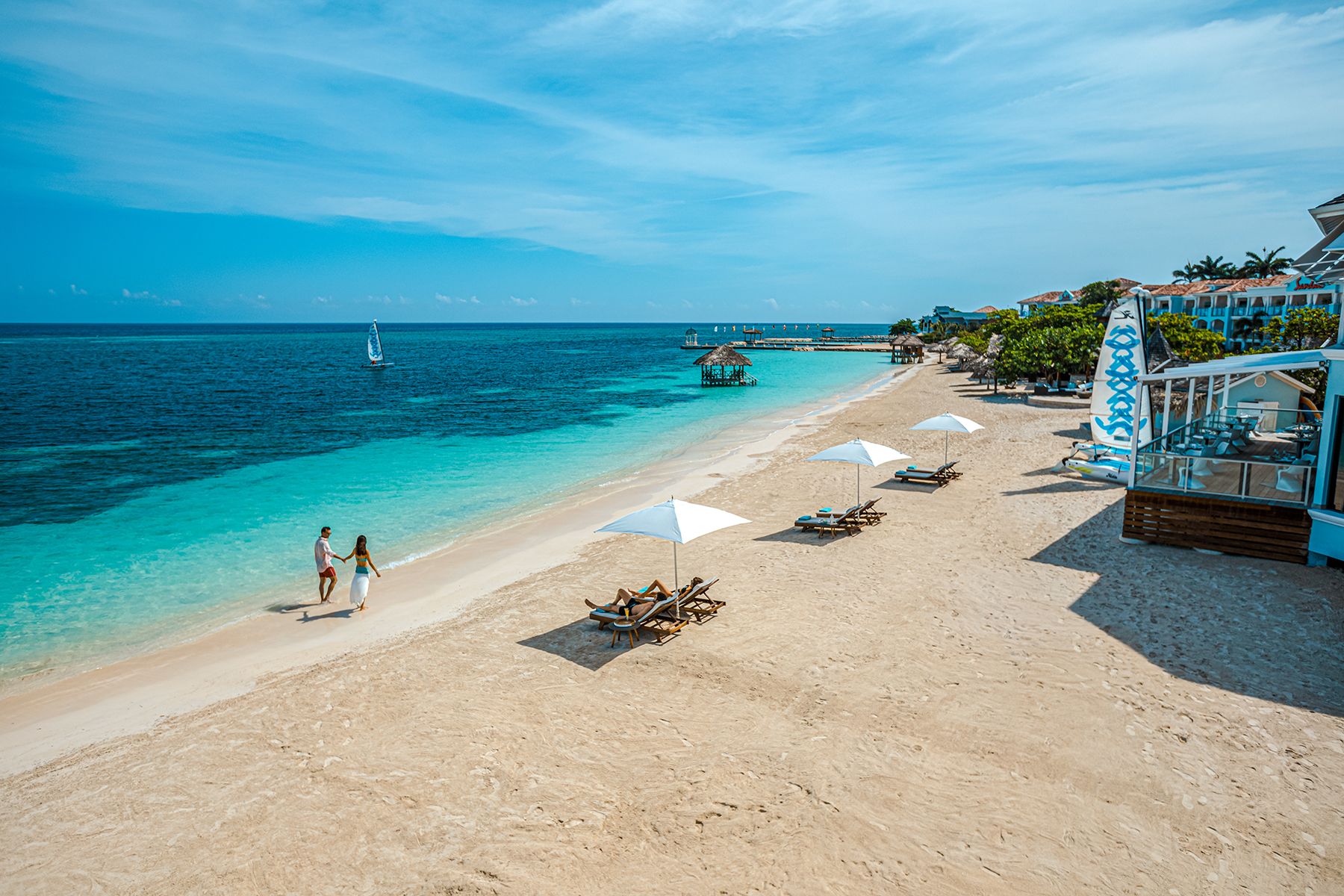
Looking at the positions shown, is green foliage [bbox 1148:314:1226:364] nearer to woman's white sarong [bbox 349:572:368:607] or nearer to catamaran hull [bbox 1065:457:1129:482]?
catamaran hull [bbox 1065:457:1129:482]

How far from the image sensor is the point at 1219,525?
11.2 metres

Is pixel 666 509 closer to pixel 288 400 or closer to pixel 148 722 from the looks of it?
pixel 148 722

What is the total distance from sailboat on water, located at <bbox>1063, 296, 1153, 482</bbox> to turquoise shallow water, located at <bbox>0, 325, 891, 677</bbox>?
1376cm

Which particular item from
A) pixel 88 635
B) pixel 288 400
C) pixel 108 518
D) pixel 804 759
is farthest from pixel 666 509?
pixel 288 400

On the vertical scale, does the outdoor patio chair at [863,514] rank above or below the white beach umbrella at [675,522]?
below

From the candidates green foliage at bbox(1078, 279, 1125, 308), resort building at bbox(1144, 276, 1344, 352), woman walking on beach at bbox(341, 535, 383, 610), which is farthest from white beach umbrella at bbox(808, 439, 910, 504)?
green foliage at bbox(1078, 279, 1125, 308)

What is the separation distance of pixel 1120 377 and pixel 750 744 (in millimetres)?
13074

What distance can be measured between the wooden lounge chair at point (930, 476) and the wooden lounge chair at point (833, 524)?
14.0 ft

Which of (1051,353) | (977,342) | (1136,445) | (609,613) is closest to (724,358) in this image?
(977,342)

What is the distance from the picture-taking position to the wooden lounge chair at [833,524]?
1348 cm

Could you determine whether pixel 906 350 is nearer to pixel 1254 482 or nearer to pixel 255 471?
pixel 255 471

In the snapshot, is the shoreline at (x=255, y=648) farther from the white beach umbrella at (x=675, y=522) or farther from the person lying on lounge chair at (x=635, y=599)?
the white beach umbrella at (x=675, y=522)

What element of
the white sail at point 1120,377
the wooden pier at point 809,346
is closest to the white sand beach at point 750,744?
the white sail at point 1120,377

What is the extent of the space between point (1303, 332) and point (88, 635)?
4904 cm
